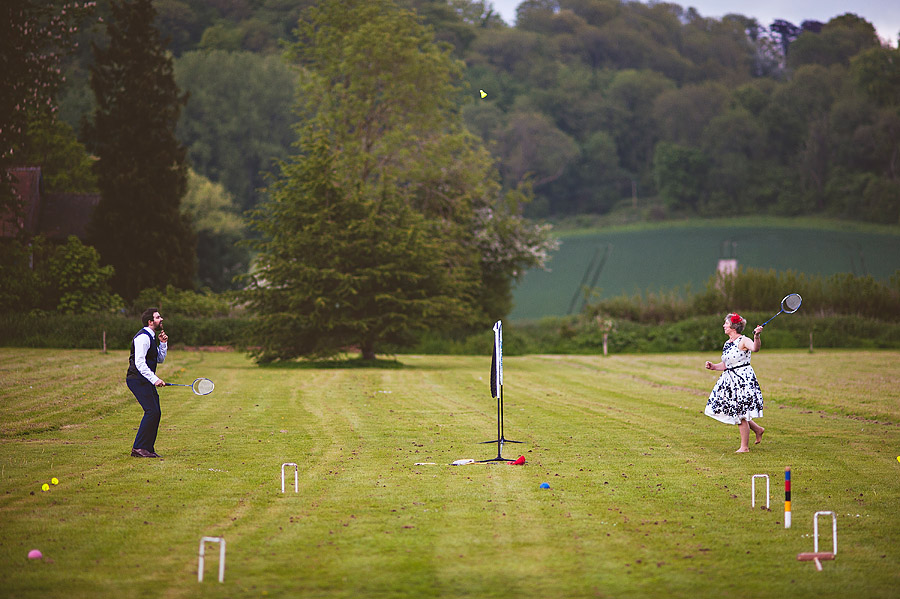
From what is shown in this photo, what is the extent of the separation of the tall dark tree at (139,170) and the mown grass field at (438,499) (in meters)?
27.3

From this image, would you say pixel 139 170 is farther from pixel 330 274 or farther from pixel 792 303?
pixel 792 303

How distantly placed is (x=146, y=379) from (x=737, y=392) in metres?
7.90

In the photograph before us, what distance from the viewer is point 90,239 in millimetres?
46812

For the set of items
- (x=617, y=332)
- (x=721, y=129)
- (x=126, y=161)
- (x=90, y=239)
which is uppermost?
(x=721, y=129)

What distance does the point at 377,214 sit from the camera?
3266 cm

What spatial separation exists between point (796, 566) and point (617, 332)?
34.8m

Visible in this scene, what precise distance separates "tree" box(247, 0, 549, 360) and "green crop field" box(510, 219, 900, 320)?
19949mm

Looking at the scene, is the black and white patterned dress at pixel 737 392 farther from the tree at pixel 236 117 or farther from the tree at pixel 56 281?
the tree at pixel 236 117

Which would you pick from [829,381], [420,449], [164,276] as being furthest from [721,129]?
[420,449]

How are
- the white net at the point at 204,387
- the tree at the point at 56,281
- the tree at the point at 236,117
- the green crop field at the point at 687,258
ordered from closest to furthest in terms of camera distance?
the white net at the point at 204,387 → the tree at the point at 56,281 → the green crop field at the point at 687,258 → the tree at the point at 236,117

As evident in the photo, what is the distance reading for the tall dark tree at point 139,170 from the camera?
46.4m

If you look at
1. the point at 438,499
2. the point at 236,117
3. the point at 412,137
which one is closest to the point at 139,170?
the point at 412,137

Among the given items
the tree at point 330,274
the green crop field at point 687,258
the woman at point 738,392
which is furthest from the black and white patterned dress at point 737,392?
the green crop field at point 687,258

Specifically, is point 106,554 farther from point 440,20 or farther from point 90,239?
point 440,20
